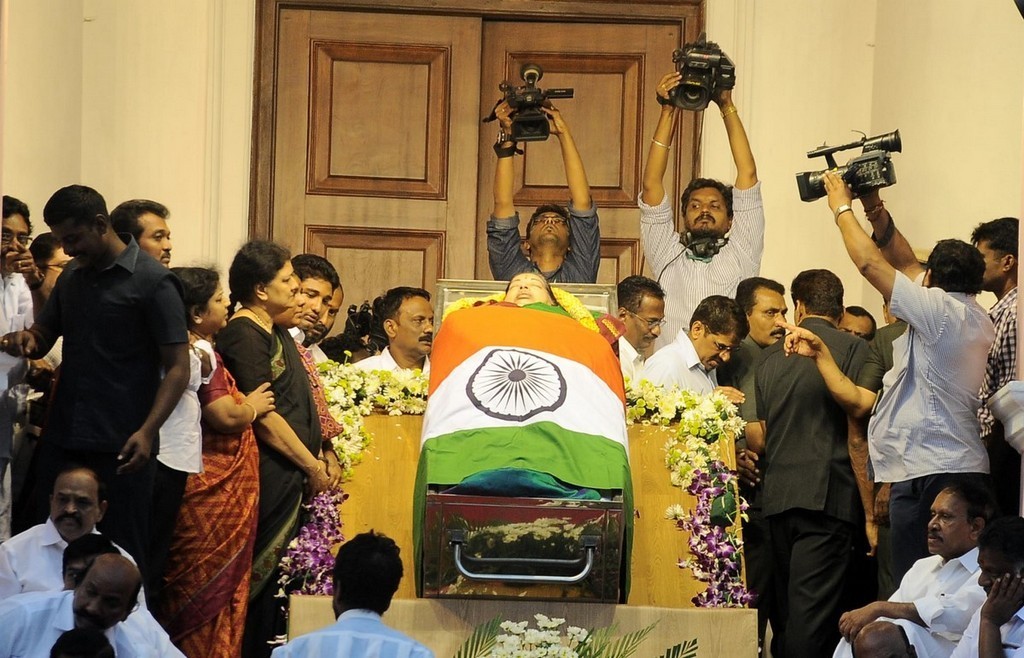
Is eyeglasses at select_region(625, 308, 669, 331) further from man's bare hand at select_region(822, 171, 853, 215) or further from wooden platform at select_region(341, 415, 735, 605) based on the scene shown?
man's bare hand at select_region(822, 171, 853, 215)

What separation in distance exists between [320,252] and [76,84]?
1.56 meters

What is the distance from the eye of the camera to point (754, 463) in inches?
275

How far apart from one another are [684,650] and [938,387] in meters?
1.30

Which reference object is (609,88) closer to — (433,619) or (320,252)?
(320,252)

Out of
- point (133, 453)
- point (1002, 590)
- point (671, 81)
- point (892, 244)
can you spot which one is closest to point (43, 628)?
point (133, 453)

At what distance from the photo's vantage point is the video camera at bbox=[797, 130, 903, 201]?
22.1 feet

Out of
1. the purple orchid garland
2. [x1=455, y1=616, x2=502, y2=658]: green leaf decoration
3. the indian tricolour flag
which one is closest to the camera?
[x1=455, y1=616, x2=502, y2=658]: green leaf decoration

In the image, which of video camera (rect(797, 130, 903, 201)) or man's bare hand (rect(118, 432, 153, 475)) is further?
video camera (rect(797, 130, 903, 201))

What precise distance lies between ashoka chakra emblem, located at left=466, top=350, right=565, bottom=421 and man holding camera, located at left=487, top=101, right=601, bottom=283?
1599 mm

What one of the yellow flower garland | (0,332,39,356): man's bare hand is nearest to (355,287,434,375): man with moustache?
the yellow flower garland

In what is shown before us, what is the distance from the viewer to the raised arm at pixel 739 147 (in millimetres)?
7973

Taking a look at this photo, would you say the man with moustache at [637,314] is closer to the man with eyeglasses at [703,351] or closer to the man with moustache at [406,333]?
the man with eyeglasses at [703,351]

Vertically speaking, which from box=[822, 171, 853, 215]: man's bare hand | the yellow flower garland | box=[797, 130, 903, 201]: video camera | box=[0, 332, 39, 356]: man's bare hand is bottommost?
box=[0, 332, 39, 356]: man's bare hand

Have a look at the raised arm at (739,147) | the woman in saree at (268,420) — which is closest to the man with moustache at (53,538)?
the woman in saree at (268,420)
